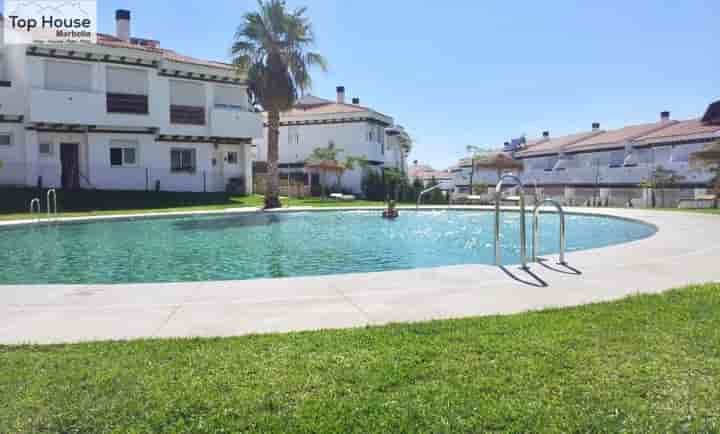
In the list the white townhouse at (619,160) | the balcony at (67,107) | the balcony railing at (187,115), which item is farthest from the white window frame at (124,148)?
the white townhouse at (619,160)

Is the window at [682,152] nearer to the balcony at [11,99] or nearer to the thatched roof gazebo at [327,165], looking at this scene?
the thatched roof gazebo at [327,165]

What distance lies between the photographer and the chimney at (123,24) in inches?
1282

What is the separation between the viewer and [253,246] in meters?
12.5

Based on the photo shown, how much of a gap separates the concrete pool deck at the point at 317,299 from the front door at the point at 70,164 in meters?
25.7

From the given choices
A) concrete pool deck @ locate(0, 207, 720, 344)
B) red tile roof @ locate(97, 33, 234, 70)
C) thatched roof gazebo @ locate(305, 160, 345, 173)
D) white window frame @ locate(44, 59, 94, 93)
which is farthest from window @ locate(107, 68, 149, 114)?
concrete pool deck @ locate(0, 207, 720, 344)

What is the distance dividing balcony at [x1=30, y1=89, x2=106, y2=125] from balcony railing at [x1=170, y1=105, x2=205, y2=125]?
4.42 metres

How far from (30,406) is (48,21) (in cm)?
3023

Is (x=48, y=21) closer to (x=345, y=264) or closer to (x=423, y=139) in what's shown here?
(x=345, y=264)

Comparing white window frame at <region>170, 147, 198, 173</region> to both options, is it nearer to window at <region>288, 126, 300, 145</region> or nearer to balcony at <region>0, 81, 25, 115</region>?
balcony at <region>0, 81, 25, 115</region>

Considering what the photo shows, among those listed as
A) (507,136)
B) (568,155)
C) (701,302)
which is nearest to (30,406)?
(701,302)

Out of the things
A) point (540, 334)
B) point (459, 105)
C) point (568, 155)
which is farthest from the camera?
point (568, 155)

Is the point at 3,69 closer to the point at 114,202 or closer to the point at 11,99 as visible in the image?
the point at 11,99

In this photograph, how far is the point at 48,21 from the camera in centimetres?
2697

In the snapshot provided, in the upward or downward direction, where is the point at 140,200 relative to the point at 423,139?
downward
